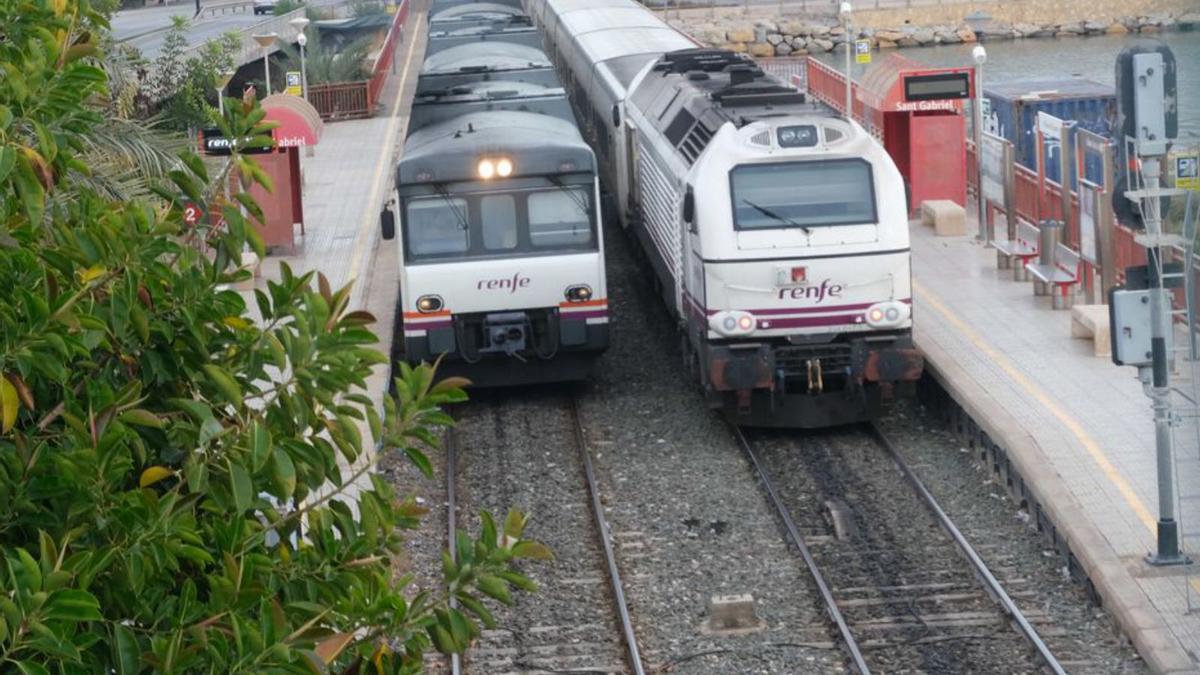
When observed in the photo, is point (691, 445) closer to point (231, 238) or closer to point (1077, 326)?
point (1077, 326)

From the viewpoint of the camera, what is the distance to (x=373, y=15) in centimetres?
5509

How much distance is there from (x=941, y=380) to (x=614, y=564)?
4895 mm

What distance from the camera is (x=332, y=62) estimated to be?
43.6 metres

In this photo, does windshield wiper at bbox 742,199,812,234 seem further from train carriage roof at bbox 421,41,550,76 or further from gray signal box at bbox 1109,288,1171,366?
train carriage roof at bbox 421,41,550,76

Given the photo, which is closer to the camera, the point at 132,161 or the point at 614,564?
the point at 132,161

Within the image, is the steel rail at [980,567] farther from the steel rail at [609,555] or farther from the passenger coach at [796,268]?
the steel rail at [609,555]

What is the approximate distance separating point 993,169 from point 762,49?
166ft

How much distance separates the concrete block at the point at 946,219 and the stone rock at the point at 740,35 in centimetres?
4826

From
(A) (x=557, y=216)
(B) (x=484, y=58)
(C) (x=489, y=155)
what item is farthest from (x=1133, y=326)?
(B) (x=484, y=58)

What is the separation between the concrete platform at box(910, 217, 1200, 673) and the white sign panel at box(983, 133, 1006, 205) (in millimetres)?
1609

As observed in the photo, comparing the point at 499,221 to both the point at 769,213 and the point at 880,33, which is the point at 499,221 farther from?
the point at 880,33

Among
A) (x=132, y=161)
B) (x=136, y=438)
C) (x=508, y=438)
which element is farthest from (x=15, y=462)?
(x=508, y=438)

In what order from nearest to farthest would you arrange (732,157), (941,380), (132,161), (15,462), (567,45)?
1. (15,462)
2. (132,161)
3. (732,157)
4. (941,380)
5. (567,45)

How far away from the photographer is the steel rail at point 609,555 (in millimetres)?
11797
